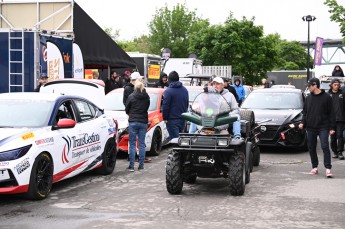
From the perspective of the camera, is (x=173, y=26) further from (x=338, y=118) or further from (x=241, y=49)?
(x=338, y=118)

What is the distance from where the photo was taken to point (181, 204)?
8.44 meters

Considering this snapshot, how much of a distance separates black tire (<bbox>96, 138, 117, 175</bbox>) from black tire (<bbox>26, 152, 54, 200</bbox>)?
212 cm

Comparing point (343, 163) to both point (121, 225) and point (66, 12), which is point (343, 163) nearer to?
point (121, 225)

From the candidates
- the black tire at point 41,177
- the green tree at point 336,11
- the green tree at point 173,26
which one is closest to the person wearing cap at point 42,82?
the black tire at point 41,177

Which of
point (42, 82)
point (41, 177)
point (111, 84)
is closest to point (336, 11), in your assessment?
point (111, 84)

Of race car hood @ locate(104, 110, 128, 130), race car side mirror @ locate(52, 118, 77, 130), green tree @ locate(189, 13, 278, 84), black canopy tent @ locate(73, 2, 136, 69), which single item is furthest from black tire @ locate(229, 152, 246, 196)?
green tree @ locate(189, 13, 278, 84)

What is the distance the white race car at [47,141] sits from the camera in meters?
8.15

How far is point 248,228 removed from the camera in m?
6.98

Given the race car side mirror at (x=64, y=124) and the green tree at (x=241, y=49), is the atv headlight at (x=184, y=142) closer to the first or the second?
the race car side mirror at (x=64, y=124)

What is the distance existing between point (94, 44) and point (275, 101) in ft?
24.4

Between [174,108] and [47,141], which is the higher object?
[174,108]

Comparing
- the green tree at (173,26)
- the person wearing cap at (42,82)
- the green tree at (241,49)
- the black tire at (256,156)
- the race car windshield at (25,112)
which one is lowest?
the black tire at (256,156)

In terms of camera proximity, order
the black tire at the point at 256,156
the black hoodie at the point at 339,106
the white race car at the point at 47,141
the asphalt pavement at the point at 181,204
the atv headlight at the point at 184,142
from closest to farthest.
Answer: the asphalt pavement at the point at 181,204, the white race car at the point at 47,141, the atv headlight at the point at 184,142, the black tire at the point at 256,156, the black hoodie at the point at 339,106

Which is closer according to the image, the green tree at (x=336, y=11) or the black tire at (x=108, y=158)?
the black tire at (x=108, y=158)
